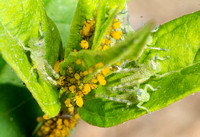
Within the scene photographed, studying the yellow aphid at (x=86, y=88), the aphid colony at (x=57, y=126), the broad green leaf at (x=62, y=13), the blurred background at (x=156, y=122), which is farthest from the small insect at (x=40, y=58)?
the blurred background at (x=156, y=122)

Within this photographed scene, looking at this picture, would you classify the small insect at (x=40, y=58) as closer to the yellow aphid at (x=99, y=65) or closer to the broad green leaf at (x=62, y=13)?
the yellow aphid at (x=99, y=65)

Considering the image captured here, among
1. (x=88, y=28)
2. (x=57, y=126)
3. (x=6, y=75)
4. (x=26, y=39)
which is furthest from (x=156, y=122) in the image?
(x=26, y=39)

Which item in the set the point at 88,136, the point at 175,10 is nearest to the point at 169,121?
the point at 88,136

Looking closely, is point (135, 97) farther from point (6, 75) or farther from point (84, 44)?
point (6, 75)

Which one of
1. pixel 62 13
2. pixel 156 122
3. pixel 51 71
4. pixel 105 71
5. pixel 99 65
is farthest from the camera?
pixel 156 122

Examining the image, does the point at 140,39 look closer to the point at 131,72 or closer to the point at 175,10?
the point at 131,72

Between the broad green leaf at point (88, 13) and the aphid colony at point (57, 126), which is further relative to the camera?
the aphid colony at point (57, 126)
